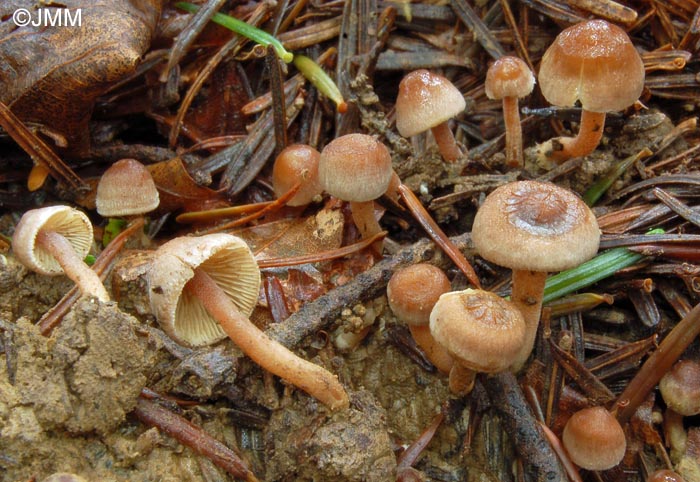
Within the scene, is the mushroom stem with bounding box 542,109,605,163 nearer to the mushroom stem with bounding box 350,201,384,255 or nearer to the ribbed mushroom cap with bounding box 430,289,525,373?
the mushroom stem with bounding box 350,201,384,255

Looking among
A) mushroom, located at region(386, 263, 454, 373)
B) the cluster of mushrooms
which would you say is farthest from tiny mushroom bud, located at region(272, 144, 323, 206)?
mushroom, located at region(386, 263, 454, 373)

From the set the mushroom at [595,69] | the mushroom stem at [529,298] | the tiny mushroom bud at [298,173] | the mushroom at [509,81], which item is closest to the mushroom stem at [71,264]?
the tiny mushroom bud at [298,173]

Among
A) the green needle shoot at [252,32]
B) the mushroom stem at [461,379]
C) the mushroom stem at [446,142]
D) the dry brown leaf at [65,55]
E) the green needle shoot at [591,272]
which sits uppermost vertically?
the dry brown leaf at [65,55]

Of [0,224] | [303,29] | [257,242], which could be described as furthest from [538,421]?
[0,224]

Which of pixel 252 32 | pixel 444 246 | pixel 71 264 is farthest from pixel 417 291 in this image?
pixel 252 32

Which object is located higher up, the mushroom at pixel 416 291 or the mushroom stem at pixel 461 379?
the mushroom at pixel 416 291

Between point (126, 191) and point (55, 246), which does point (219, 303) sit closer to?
point (55, 246)

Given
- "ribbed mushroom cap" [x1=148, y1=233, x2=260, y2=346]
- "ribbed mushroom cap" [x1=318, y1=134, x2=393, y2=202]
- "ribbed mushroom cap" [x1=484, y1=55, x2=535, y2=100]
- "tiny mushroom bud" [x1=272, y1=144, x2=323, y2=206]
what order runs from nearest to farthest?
"ribbed mushroom cap" [x1=148, y1=233, x2=260, y2=346] < "ribbed mushroom cap" [x1=318, y1=134, x2=393, y2=202] < "ribbed mushroom cap" [x1=484, y1=55, x2=535, y2=100] < "tiny mushroom bud" [x1=272, y1=144, x2=323, y2=206]

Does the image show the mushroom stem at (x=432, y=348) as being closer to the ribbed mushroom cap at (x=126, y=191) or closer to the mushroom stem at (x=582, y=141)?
the mushroom stem at (x=582, y=141)

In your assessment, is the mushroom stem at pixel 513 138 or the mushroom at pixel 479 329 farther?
the mushroom stem at pixel 513 138
